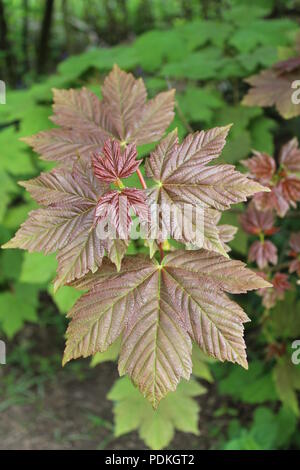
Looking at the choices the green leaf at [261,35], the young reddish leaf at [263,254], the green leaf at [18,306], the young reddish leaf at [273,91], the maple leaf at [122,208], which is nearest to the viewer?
the maple leaf at [122,208]

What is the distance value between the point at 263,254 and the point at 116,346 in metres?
0.55

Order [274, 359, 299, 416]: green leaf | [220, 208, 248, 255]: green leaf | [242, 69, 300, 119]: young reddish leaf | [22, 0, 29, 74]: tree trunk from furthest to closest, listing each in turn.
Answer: [22, 0, 29, 74]: tree trunk, [274, 359, 299, 416]: green leaf, [220, 208, 248, 255]: green leaf, [242, 69, 300, 119]: young reddish leaf

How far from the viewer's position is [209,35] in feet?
8.32

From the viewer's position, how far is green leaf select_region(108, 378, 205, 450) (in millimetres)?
2031

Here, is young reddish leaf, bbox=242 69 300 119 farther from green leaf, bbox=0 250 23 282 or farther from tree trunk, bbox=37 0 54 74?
tree trunk, bbox=37 0 54 74

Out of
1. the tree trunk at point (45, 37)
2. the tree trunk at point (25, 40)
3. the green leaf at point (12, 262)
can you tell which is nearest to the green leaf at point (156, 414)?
the green leaf at point (12, 262)

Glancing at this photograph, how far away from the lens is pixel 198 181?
115 cm

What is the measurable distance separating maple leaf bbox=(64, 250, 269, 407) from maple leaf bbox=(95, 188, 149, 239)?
161 mm

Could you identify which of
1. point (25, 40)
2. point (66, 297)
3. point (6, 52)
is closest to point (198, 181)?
point (66, 297)

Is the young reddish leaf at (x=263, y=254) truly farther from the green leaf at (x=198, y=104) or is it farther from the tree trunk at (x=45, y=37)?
the tree trunk at (x=45, y=37)

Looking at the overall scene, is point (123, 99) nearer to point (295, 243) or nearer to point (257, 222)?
point (257, 222)

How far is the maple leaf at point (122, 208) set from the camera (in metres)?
1.08

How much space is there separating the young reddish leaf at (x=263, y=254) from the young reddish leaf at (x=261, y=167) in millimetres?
214

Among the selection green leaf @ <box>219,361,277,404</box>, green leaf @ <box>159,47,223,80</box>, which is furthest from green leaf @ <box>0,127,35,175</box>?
green leaf @ <box>219,361,277,404</box>
